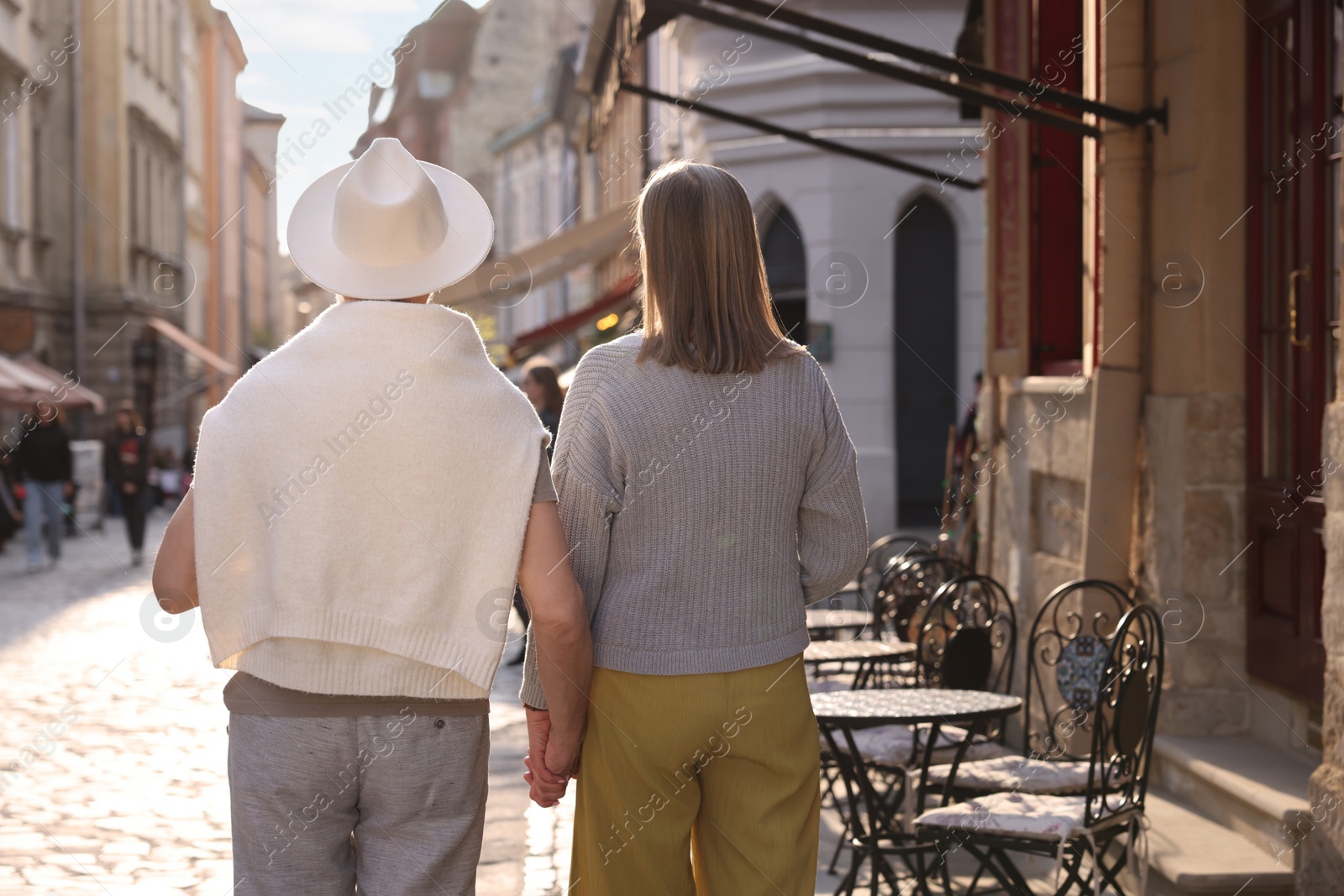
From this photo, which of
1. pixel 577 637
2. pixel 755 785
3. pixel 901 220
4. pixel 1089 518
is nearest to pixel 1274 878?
pixel 1089 518

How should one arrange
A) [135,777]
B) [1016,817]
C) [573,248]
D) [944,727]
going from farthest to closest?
[573,248]
[135,777]
[944,727]
[1016,817]

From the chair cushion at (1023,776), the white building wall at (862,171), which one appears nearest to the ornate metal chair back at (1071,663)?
the chair cushion at (1023,776)

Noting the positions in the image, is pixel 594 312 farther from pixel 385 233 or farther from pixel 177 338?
pixel 385 233

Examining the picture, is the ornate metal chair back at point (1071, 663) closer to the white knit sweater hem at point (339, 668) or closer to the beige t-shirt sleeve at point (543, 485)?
the beige t-shirt sleeve at point (543, 485)

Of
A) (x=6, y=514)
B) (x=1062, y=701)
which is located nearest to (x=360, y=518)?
(x=1062, y=701)

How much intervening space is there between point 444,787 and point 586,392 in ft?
2.61

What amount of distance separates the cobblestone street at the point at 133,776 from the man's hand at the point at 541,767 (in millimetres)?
2013

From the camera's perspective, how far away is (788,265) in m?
17.1

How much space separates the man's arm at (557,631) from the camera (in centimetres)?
249

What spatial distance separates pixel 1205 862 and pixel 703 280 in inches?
111

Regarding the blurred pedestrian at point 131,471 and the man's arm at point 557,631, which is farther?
the blurred pedestrian at point 131,471

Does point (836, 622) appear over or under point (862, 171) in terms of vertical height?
under

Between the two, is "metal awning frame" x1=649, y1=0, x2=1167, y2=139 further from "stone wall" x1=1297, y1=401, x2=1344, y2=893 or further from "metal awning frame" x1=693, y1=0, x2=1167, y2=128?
"stone wall" x1=1297, y1=401, x2=1344, y2=893

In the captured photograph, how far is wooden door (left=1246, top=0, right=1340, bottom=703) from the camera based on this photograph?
4945 mm
